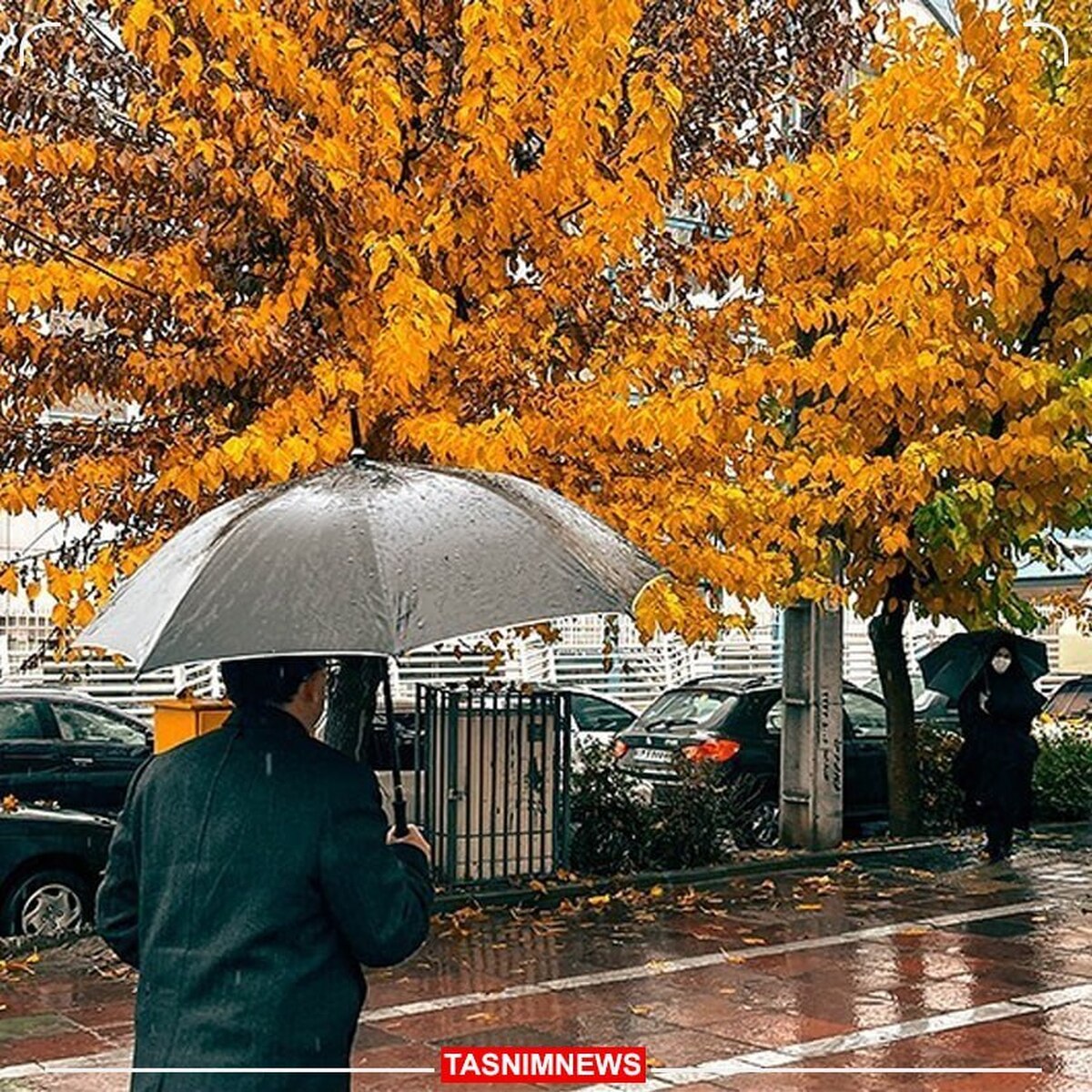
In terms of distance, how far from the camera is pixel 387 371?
8.24 m

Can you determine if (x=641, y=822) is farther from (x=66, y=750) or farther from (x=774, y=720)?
(x=66, y=750)

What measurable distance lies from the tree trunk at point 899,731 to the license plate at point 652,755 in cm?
181

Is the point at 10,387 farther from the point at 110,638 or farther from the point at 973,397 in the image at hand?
the point at 973,397

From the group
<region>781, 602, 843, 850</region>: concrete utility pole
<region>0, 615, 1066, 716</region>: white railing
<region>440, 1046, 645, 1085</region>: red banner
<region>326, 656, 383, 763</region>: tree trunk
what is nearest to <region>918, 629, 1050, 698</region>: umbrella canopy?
<region>781, 602, 843, 850</region>: concrete utility pole

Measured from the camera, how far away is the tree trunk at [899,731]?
14.7 meters

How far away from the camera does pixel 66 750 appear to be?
14.5 metres

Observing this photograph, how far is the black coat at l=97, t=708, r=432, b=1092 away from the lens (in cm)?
352

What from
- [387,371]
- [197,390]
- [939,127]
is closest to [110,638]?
[387,371]

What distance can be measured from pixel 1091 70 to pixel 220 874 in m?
10.2

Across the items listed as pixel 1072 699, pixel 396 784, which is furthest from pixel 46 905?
pixel 1072 699

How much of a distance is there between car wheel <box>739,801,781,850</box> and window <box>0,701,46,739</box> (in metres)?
5.61

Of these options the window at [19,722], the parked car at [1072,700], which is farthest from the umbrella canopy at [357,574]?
the parked car at [1072,700]

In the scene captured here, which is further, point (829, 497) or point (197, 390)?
point (829, 497)

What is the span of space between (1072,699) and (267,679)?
21456 mm
